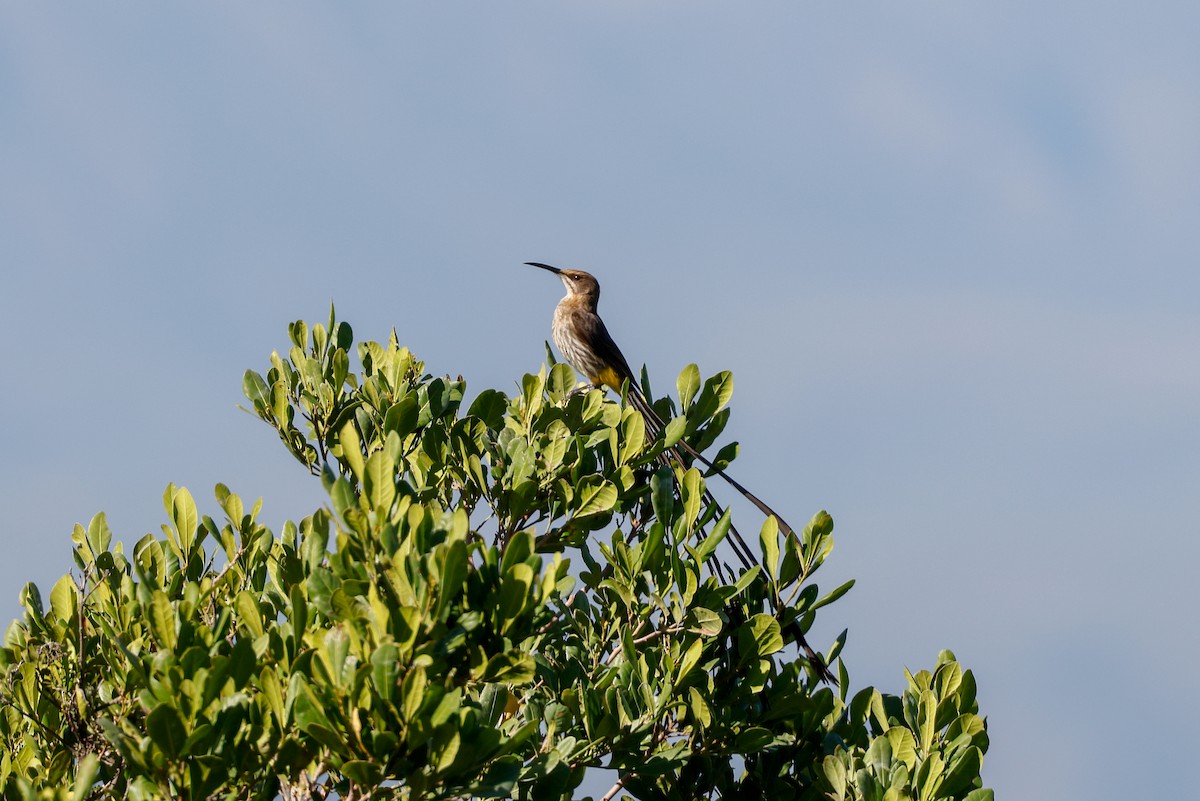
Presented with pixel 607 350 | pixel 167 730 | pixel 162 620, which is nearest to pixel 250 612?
pixel 162 620

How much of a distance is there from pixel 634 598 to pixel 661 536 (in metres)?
0.24

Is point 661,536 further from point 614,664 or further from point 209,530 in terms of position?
point 209,530

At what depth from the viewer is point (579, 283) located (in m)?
11.0

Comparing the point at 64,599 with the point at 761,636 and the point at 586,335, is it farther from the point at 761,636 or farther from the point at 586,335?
the point at 586,335

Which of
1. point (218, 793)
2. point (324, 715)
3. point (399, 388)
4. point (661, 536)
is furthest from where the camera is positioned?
point (399, 388)

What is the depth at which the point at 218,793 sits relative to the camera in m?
3.61

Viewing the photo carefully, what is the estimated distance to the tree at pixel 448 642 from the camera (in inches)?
133

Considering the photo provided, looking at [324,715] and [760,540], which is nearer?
[324,715]

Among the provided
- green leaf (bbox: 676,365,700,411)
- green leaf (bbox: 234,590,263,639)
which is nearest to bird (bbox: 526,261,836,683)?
green leaf (bbox: 676,365,700,411)

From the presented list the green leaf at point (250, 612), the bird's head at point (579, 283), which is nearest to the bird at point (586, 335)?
the bird's head at point (579, 283)

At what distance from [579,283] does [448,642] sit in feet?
25.4

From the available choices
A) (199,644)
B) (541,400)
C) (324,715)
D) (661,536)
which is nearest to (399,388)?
(541,400)

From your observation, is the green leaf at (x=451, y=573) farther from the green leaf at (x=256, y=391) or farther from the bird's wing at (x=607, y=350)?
the bird's wing at (x=607, y=350)

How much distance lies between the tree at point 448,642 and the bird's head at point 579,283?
528cm
